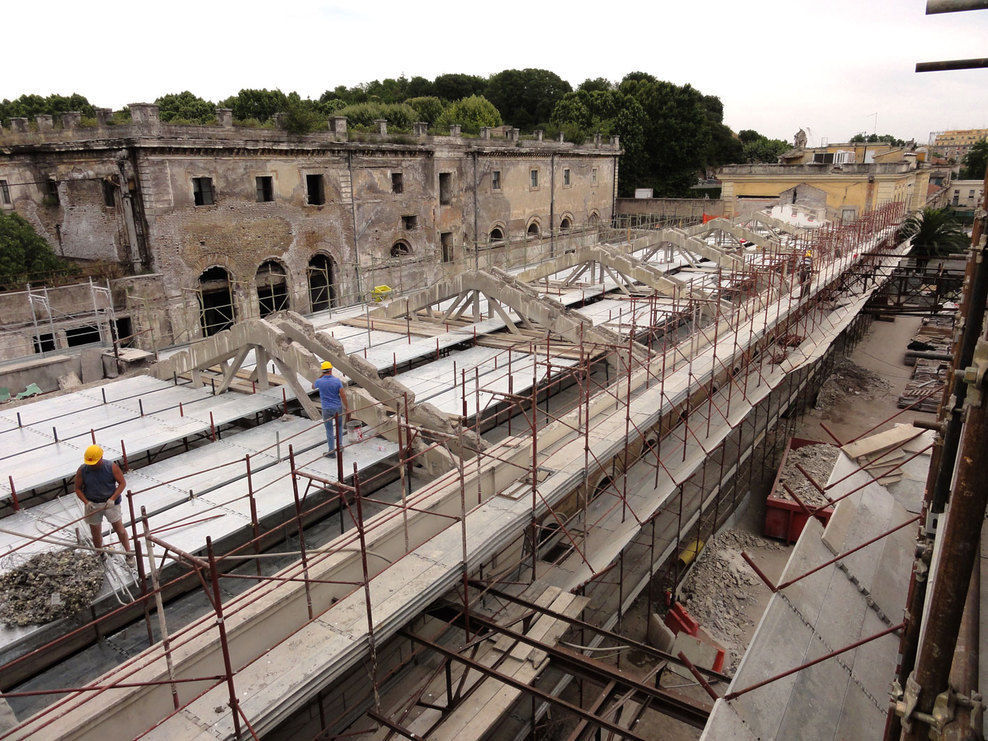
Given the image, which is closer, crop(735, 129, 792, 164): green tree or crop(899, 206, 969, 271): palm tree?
crop(899, 206, 969, 271): palm tree

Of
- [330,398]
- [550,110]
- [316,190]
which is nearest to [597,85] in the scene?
[550,110]

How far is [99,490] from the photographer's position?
7.30m

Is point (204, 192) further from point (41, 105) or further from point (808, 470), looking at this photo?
point (41, 105)

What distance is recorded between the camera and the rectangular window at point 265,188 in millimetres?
24342

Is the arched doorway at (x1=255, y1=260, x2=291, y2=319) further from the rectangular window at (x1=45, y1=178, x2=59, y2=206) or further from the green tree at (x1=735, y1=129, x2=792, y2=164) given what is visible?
the green tree at (x1=735, y1=129, x2=792, y2=164)

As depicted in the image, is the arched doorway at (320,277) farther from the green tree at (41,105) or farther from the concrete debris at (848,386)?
the green tree at (41,105)

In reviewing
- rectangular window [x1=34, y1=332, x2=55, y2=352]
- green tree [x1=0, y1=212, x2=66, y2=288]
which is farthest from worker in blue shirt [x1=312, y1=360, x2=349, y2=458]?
green tree [x1=0, y1=212, x2=66, y2=288]

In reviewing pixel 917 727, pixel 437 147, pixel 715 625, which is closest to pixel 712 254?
pixel 437 147

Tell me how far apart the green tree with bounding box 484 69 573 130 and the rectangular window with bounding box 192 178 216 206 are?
43504 millimetres

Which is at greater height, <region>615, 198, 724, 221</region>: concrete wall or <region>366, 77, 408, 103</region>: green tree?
<region>366, 77, 408, 103</region>: green tree

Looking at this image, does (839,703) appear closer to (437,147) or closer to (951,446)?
(951,446)

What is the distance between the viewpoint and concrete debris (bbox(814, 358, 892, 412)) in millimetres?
21830

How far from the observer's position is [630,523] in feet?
32.8

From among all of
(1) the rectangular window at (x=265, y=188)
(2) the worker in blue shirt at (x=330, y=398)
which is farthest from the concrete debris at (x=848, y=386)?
(1) the rectangular window at (x=265, y=188)
